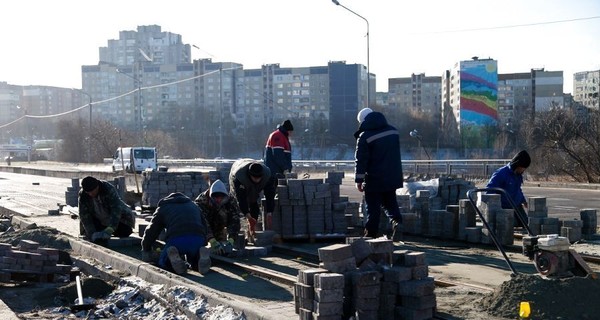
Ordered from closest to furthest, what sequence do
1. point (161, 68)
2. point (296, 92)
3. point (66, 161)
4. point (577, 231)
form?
point (577, 231) < point (66, 161) < point (296, 92) < point (161, 68)

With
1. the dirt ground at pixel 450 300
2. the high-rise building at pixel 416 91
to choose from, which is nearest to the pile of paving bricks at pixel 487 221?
the dirt ground at pixel 450 300

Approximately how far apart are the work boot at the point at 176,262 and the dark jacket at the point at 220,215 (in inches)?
58.8

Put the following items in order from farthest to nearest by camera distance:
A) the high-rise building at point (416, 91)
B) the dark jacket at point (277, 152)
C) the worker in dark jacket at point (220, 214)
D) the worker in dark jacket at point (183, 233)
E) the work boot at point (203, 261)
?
the high-rise building at point (416, 91) → the dark jacket at point (277, 152) → the worker in dark jacket at point (220, 214) → the worker in dark jacket at point (183, 233) → the work boot at point (203, 261)

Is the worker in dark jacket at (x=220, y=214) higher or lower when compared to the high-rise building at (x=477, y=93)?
lower

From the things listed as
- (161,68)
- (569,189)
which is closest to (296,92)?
(161,68)

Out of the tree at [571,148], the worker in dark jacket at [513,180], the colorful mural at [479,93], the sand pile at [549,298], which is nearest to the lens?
the sand pile at [549,298]

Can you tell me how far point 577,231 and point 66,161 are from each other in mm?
83718

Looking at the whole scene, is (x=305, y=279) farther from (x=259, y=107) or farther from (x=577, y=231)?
(x=259, y=107)

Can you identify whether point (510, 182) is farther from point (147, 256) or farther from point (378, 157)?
point (147, 256)

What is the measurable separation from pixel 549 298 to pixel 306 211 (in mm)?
6174

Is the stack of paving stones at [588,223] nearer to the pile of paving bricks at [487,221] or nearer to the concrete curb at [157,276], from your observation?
the pile of paving bricks at [487,221]

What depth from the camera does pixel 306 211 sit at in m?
12.0

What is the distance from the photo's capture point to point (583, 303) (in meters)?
6.09

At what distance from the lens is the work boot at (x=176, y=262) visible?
9.23 m
